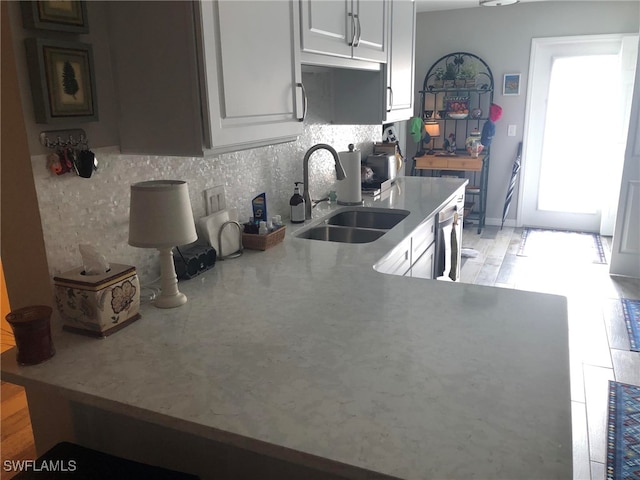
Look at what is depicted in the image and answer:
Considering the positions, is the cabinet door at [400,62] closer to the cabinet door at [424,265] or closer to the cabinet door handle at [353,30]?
the cabinet door handle at [353,30]

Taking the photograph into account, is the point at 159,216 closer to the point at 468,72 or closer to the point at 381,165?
the point at 381,165

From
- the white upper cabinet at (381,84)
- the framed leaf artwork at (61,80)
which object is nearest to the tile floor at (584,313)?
the white upper cabinet at (381,84)

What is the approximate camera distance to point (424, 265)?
2.73 m

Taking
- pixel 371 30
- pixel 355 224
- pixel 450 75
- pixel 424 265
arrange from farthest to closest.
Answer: pixel 450 75 < pixel 355 224 < pixel 424 265 < pixel 371 30

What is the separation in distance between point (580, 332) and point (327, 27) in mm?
2527

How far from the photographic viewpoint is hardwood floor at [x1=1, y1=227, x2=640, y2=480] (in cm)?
224

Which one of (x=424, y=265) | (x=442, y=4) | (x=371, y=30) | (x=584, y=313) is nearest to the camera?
(x=371, y=30)

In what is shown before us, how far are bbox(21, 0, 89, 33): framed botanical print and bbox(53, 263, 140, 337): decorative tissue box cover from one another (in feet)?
2.02

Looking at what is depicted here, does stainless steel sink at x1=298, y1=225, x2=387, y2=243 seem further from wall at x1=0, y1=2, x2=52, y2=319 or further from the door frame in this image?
the door frame

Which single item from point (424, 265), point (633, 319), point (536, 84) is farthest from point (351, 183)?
point (536, 84)

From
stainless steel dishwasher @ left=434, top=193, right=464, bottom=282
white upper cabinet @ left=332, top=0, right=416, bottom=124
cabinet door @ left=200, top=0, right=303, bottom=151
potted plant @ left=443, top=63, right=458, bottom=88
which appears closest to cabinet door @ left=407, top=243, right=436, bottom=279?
stainless steel dishwasher @ left=434, top=193, right=464, bottom=282

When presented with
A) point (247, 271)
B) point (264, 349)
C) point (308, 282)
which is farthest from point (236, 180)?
point (264, 349)

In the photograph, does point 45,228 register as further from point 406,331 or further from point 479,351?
point 479,351

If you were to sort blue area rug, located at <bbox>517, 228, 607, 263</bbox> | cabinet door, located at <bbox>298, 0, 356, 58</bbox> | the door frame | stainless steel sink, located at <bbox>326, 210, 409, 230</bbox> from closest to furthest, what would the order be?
cabinet door, located at <bbox>298, 0, 356, 58</bbox> < stainless steel sink, located at <bbox>326, 210, 409, 230</bbox> < blue area rug, located at <bbox>517, 228, 607, 263</bbox> < the door frame
